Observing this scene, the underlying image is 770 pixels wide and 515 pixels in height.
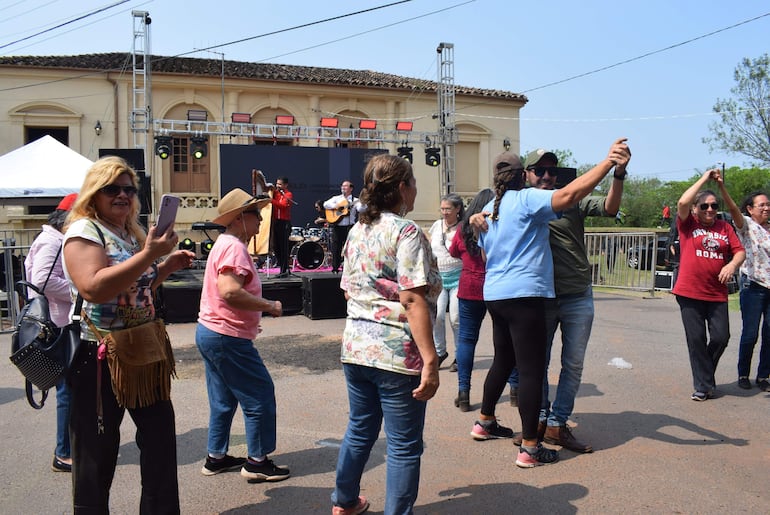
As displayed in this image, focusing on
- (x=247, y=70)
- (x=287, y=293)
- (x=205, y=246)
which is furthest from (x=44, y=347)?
(x=247, y=70)

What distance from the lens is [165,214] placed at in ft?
8.27

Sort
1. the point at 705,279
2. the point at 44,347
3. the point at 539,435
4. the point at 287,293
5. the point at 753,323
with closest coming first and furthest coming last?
the point at 44,347, the point at 539,435, the point at 705,279, the point at 753,323, the point at 287,293

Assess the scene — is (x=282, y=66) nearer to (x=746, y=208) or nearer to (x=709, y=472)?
(x=746, y=208)

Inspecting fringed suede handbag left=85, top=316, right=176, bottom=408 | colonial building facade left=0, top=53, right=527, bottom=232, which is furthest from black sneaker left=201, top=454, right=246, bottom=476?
colonial building facade left=0, top=53, right=527, bottom=232

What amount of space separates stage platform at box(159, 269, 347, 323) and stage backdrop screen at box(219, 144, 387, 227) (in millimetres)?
10863

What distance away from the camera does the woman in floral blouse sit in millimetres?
2793

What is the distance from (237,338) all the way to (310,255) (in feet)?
38.3

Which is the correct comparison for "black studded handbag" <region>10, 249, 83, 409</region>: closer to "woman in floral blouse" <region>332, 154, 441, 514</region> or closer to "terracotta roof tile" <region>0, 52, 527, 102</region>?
"woman in floral blouse" <region>332, 154, 441, 514</region>

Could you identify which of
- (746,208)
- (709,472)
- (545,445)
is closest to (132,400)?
(545,445)

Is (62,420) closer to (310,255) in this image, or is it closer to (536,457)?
(536,457)

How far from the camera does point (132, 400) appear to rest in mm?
2689

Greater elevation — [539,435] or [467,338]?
[467,338]

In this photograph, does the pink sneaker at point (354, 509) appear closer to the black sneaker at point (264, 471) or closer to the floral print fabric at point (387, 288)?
the black sneaker at point (264, 471)

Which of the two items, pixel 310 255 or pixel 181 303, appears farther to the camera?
pixel 310 255
